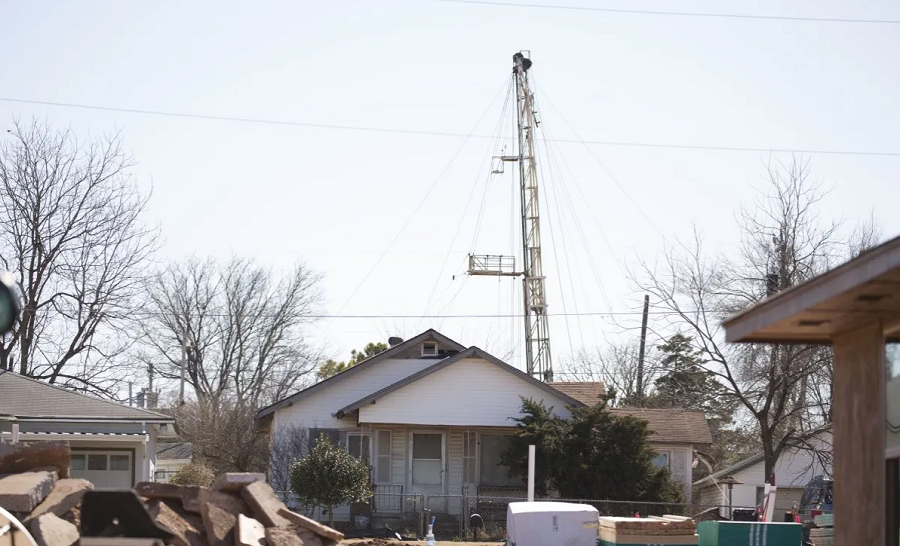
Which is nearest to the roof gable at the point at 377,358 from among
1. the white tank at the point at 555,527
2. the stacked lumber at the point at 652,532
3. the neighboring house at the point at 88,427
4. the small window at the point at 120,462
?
the neighboring house at the point at 88,427

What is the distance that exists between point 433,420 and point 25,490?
21247mm

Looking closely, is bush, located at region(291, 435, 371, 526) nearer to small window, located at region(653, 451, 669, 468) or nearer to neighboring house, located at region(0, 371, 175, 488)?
neighboring house, located at region(0, 371, 175, 488)

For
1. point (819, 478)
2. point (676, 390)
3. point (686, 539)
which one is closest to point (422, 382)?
point (676, 390)

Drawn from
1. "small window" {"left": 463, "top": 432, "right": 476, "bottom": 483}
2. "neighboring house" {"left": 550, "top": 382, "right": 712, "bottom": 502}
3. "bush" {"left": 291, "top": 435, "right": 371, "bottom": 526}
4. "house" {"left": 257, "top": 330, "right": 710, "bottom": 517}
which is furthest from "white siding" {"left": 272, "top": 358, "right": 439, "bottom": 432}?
"bush" {"left": 291, "top": 435, "right": 371, "bottom": 526}

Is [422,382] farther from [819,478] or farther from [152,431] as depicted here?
[819,478]

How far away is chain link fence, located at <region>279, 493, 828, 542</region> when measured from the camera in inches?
1186

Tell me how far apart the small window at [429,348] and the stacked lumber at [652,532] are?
752 inches

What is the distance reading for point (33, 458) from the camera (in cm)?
1586

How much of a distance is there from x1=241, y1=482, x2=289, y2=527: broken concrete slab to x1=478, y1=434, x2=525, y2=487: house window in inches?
713

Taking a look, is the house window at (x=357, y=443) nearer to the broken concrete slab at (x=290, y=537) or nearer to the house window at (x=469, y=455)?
the house window at (x=469, y=455)

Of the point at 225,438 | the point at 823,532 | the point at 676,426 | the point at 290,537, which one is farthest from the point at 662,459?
the point at 290,537

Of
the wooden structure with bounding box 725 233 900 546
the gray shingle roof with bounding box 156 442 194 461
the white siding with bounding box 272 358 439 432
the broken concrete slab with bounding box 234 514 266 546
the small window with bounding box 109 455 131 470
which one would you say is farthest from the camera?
the gray shingle roof with bounding box 156 442 194 461

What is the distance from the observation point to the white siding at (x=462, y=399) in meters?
34.8

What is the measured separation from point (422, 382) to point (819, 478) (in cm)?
1382
